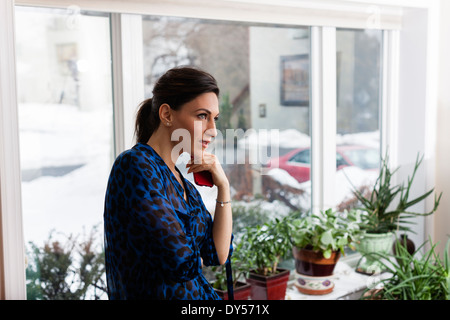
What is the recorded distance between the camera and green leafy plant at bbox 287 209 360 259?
98.9 inches

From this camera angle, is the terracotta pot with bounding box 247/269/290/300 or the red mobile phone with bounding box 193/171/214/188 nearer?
the red mobile phone with bounding box 193/171/214/188

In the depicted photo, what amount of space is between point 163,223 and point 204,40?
1.25 meters

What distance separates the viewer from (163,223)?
1.29 meters

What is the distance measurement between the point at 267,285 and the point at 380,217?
809mm

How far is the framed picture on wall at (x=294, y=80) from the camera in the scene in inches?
104

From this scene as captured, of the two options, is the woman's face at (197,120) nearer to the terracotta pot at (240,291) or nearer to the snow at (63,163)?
the snow at (63,163)

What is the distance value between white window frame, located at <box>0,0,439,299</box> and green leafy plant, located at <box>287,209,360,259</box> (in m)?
0.26

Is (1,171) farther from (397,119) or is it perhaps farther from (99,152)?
(397,119)

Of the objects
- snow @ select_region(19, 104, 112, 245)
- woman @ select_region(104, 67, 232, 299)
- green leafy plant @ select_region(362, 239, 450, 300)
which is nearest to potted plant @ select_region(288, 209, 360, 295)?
green leafy plant @ select_region(362, 239, 450, 300)

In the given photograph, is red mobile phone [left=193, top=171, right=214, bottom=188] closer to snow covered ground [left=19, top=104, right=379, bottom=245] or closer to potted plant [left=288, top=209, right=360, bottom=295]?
snow covered ground [left=19, top=104, right=379, bottom=245]

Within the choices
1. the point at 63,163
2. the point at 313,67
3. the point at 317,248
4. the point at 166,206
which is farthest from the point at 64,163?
the point at 313,67

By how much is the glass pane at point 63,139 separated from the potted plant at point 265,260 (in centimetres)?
67

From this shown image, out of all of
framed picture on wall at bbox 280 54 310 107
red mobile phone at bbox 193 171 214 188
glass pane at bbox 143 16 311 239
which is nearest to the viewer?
red mobile phone at bbox 193 171 214 188

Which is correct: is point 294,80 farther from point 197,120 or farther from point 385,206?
point 197,120
